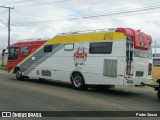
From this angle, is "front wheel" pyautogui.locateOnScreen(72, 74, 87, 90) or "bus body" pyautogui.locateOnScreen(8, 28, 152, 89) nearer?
"bus body" pyautogui.locateOnScreen(8, 28, 152, 89)

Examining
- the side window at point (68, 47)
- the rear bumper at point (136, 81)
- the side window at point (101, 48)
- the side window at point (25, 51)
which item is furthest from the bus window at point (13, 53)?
the rear bumper at point (136, 81)

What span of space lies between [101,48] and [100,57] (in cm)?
44

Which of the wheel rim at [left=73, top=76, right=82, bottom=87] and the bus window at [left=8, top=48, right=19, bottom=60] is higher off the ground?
the bus window at [left=8, top=48, right=19, bottom=60]

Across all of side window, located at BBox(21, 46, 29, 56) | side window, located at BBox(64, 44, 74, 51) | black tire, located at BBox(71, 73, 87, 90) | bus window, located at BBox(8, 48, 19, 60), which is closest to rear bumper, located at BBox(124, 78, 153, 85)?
black tire, located at BBox(71, 73, 87, 90)

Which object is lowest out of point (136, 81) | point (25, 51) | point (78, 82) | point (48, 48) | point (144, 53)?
point (78, 82)

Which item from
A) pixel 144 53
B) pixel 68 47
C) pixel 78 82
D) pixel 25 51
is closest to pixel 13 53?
pixel 25 51

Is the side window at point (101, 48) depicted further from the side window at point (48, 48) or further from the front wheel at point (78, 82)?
the side window at point (48, 48)

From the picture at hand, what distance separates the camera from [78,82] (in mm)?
17422

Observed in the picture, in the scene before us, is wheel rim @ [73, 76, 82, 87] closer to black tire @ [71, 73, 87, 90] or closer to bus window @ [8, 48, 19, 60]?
black tire @ [71, 73, 87, 90]

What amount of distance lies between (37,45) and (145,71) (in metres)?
7.76

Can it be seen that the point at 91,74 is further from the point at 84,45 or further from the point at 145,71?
the point at 145,71

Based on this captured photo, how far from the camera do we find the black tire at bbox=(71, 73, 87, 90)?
674 inches

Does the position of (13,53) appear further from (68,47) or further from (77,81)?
(77,81)

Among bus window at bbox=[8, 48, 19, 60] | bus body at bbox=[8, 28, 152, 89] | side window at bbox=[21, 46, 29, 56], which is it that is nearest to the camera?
bus body at bbox=[8, 28, 152, 89]
